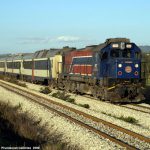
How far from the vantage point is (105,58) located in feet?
79.1

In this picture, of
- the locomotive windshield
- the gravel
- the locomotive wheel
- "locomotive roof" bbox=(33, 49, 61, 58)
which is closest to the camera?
the gravel

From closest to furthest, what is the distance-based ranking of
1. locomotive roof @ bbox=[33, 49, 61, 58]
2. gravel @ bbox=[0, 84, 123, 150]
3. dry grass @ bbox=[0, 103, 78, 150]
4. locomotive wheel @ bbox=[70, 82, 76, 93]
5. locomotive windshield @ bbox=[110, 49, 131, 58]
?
dry grass @ bbox=[0, 103, 78, 150], gravel @ bbox=[0, 84, 123, 150], locomotive windshield @ bbox=[110, 49, 131, 58], locomotive wheel @ bbox=[70, 82, 76, 93], locomotive roof @ bbox=[33, 49, 61, 58]

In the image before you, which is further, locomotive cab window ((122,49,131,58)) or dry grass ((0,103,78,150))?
locomotive cab window ((122,49,131,58))

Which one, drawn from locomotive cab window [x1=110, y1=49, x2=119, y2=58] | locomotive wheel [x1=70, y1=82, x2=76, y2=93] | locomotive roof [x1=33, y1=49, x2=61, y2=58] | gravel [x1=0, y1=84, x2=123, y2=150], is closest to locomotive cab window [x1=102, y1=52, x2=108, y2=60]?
locomotive cab window [x1=110, y1=49, x2=119, y2=58]

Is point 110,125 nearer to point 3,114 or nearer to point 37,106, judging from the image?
point 3,114

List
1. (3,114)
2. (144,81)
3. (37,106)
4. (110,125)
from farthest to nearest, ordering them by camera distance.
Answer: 1. (144,81)
2. (37,106)
3. (3,114)
4. (110,125)

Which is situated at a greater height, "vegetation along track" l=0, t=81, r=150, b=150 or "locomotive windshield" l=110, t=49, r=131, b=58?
"locomotive windshield" l=110, t=49, r=131, b=58

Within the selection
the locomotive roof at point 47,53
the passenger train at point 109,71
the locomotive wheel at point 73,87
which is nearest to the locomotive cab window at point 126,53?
the passenger train at point 109,71

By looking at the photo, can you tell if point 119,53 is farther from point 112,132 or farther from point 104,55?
point 112,132

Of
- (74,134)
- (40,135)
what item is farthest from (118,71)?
(40,135)

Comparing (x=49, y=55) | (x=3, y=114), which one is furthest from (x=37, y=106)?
(x=49, y=55)

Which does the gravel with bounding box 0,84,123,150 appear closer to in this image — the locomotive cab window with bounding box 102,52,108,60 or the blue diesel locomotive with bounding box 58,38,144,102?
the blue diesel locomotive with bounding box 58,38,144,102

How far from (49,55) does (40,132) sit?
1109 inches

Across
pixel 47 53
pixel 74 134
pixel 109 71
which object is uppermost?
pixel 47 53
